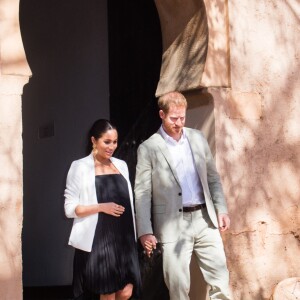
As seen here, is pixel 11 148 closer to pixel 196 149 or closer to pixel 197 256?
pixel 196 149

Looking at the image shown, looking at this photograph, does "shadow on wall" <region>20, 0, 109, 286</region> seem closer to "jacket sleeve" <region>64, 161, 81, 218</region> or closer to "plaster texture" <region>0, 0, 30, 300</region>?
"plaster texture" <region>0, 0, 30, 300</region>

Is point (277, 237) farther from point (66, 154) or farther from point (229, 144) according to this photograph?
point (66, 154)

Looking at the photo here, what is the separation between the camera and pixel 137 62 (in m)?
7.98

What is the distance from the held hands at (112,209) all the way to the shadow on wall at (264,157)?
152cm

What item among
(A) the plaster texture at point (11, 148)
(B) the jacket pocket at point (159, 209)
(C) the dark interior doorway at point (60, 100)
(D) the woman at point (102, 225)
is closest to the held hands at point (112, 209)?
(D) the woman at point (102, 225)

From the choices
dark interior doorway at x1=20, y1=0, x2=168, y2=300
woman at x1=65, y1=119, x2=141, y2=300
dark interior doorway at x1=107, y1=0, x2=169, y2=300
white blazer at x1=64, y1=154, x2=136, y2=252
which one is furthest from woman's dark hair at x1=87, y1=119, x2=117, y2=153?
dark interior doorway at x1=20, y1=0, x2=168, y2=300

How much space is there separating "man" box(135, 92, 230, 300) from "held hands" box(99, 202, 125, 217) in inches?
5.9

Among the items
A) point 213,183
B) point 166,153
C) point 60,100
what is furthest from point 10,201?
point 60,100

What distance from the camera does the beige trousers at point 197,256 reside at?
240 inches

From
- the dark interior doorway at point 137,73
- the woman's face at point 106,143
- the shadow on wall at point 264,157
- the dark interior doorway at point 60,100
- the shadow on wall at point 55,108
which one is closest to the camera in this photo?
the woman's face at point 106,143

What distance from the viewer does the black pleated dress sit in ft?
19.6

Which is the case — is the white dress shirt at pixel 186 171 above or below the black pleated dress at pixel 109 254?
above

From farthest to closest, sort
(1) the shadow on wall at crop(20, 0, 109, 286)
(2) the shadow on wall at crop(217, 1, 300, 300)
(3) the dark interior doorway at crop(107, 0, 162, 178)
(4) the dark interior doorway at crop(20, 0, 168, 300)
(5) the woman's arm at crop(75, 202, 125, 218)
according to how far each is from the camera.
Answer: (1) the shadow on wall at crop(20, 0, 109, 286) < (4) the dark interior doorway at crop(20, 0, 168, 300) < (3) the dark interior doorway at crop(107, 0, 162, 178) < (2) the shadow on wall at crop(217, 1, 300, 300) < (5) the woman's arm at crop(75, 202, 125, 218)

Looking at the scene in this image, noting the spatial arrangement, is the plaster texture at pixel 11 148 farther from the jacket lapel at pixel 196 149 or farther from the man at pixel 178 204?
the jacket lapel at pixel 196 149
